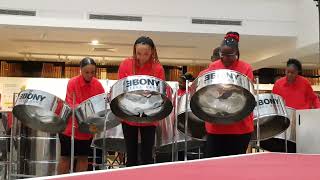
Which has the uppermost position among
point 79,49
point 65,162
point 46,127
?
point 79,49

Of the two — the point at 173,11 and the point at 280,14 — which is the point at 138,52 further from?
the point at 280,14

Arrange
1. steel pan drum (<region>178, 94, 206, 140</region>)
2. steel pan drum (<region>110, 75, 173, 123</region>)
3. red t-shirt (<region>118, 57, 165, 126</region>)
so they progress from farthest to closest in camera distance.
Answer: steel pan drum (<region>178, 94, 206, 140</region>) → red t-shirt (<region>118, 57, 165, 126</region>) → steel pan drum (<region>110, 75, 173, 123</region>)

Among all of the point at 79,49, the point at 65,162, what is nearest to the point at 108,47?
the point at 79,49

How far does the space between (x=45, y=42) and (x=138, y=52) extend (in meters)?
4.95

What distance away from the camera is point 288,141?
8.70 ft

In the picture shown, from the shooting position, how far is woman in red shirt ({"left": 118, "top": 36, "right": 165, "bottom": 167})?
1971 millimetres

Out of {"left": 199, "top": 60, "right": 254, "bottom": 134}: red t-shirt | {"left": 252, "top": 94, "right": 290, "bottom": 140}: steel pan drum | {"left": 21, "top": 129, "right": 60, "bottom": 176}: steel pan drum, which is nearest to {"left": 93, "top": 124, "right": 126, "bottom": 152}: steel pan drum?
{"left": 21, "top": 129, "right": 60, "bottom": 176}: steel pan drum

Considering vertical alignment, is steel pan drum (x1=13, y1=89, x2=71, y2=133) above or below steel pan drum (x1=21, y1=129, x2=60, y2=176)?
above

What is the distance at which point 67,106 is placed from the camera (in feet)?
7.99

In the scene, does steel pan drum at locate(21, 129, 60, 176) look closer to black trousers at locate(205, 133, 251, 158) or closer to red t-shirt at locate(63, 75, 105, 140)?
red t-shirt at locate(63, 75, 105, 140)

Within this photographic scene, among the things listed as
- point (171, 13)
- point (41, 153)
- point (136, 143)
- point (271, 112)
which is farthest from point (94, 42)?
point (136, 143)

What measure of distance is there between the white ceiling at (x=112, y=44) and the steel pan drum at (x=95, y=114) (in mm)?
3487

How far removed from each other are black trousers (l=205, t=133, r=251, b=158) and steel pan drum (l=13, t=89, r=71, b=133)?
885 millimetres

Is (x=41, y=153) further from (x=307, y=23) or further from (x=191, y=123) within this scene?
(x=307, y=23)
